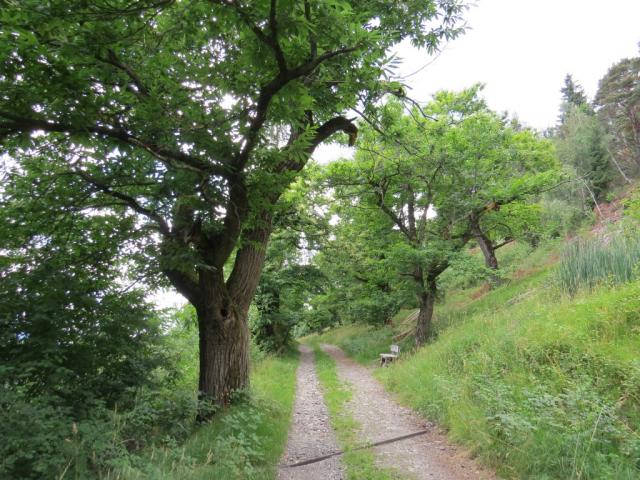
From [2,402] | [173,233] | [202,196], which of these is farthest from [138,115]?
[2,402]

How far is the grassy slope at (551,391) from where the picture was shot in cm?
339

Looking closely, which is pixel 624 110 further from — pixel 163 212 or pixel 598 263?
pixel 163 212

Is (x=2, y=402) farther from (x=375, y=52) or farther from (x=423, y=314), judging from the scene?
(x=423, y=314)

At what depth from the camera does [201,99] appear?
420cm

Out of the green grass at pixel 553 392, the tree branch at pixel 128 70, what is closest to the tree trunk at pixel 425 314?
the green grass at pixel 553 392

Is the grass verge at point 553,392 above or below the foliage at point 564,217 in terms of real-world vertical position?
below

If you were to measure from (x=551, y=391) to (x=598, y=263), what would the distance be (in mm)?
3754

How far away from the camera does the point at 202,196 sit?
4359 millimetres

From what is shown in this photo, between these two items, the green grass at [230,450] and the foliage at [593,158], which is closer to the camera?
the green grass at [230,450]

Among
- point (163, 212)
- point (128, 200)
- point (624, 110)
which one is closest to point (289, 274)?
point (163, 212)

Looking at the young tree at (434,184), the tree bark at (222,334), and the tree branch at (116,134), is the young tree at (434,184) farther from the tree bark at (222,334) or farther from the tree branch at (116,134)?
the tree branch at (116,134)

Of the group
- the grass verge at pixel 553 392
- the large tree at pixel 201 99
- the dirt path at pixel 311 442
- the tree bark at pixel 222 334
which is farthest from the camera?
the tree bark at pixel 222 334

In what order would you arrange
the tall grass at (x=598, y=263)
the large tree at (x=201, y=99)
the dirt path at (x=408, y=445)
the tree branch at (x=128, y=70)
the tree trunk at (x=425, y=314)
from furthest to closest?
the tree trunk at (x=425, y=314)
the tall grass at (x=598, y=263)
the dirt path at (x=408, y=445)
the tree branch at (x=128, y=70)
the large tree at (x=201, y=99)

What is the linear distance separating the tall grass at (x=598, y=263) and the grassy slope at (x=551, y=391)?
0.42 metres
